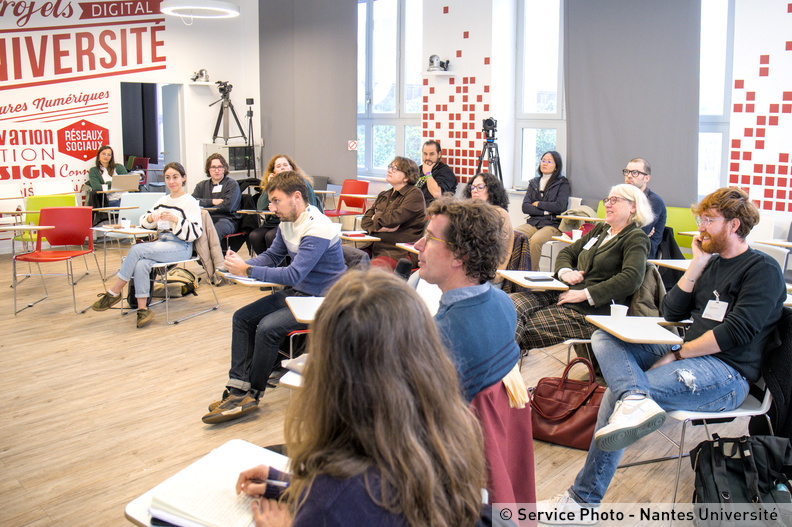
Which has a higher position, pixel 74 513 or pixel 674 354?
pixel 674 354

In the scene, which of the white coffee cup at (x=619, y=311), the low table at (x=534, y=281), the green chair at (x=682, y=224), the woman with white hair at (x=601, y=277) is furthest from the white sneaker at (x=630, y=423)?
the green chair at (x=682, y=224)

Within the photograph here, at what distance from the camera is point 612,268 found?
388 centimetres

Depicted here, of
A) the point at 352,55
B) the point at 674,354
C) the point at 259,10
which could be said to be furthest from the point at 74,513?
the point at 259,10

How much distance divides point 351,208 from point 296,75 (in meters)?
2.64

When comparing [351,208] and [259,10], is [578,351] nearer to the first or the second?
[351,208]

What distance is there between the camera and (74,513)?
9.21 feet

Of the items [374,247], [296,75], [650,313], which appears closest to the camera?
[650,313]

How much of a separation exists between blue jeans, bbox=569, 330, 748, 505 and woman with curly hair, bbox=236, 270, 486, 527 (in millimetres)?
1747

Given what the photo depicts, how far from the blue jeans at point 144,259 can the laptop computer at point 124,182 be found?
3.64 meters

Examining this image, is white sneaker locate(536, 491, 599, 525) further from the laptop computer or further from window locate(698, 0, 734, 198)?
the laptop computer

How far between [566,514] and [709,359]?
2.91 feet

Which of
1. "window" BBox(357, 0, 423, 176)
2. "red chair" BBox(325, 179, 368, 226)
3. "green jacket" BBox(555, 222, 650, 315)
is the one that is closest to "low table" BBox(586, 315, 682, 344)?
"green jacket" BBox(555, 222, 650, 315)

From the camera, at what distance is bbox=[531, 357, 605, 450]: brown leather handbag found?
335 centimetres

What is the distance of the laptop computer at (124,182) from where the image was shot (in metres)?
8.85
